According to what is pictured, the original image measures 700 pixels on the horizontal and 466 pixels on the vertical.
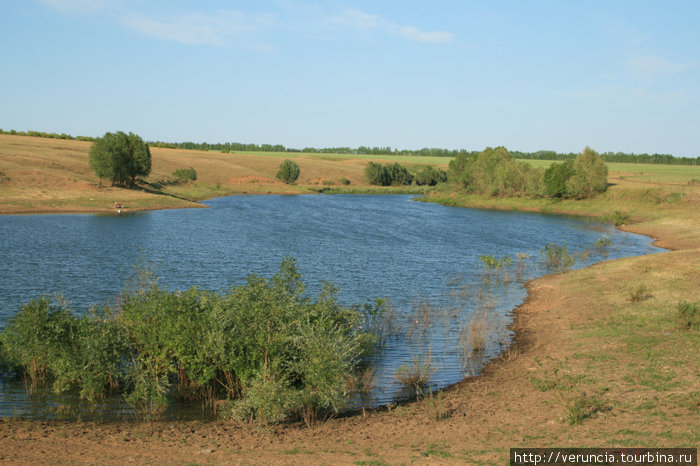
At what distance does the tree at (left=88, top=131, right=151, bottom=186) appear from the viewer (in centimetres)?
7738

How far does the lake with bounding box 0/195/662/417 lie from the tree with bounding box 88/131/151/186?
32.6 feet

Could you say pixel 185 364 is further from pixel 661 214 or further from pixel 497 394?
pixel 661 214

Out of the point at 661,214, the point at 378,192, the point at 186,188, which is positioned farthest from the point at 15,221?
the point at 378,192

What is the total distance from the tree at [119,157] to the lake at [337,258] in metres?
9.95

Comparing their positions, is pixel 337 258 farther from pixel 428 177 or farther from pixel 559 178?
pixel 428 177

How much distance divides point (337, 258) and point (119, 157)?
5006cm

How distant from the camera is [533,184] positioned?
94750 mm

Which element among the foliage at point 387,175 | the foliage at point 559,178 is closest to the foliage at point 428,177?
the foliage at point 387,175

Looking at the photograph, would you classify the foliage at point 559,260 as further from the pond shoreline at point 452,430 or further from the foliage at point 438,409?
the foliage at point 438,409

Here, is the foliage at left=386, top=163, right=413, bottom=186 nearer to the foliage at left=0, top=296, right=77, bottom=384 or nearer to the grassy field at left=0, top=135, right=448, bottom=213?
the grassy field at left=0, top=135, right=448, bottom=213

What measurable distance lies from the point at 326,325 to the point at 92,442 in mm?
6561

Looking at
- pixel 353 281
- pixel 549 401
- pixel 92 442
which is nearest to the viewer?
pixel 92 442

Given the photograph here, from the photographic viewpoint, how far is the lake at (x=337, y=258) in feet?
69.8

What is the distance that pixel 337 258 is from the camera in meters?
39.5
